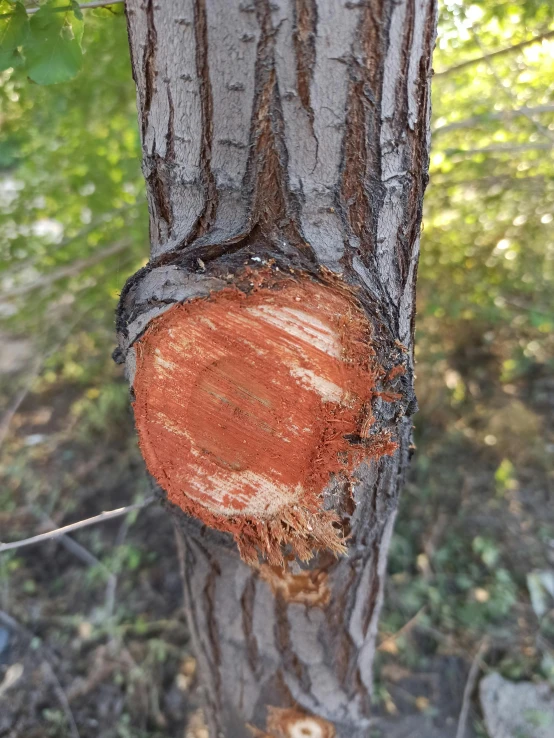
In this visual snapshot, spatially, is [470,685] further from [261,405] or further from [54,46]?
[54,46]

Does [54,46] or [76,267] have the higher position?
[54,46]

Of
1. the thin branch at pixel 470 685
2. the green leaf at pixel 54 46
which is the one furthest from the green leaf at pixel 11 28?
the thin branch at pixel 470 685

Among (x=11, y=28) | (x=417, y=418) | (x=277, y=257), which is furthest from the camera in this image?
(x=417, y=418)

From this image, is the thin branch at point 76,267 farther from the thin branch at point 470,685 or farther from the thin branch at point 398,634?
the thin branch at point 470,685

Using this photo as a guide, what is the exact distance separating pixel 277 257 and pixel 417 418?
230 centimetres

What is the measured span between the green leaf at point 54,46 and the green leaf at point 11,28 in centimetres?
1

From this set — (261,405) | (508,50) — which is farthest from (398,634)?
(508,50)

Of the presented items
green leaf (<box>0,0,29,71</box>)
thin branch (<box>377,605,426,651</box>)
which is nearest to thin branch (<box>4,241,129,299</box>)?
green leaf (<box>0,0,29,71</box>)

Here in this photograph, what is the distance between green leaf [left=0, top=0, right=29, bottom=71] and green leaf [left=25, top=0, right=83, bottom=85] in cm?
1

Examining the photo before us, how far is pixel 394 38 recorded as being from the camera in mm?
705

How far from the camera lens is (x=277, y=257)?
74cm

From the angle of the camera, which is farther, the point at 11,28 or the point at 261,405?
the point at 11,28

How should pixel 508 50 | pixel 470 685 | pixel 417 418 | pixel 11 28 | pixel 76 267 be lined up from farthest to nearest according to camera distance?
pixel 417 418
pixel 76 267
pixel 508 50
pixel 470 685
pixel 11 28

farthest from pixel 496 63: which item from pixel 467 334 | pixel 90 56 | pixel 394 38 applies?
pixel 394 38
